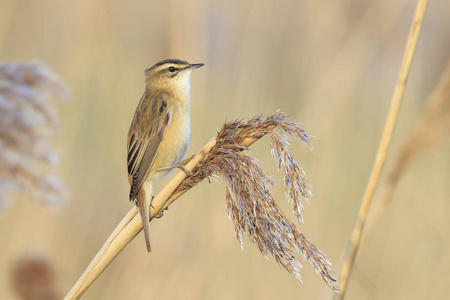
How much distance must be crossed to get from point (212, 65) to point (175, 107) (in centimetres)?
152

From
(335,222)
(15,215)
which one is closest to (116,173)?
(15,215)

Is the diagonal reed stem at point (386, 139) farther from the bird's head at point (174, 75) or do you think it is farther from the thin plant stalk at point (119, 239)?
the bird's head at point (174, 75)

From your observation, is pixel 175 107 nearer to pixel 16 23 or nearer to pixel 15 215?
pixel 15 215

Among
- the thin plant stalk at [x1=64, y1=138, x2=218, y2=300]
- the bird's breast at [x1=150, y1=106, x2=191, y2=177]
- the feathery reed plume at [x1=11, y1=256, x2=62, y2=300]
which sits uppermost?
the thin plant stalk at [x1=64, y1=138, x2=218, y2=300]

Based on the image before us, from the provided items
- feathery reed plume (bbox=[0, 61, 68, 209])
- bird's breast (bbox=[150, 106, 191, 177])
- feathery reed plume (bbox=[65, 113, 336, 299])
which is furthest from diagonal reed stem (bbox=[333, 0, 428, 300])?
feathery reed plume (bbox=[0, 61, 68, 209])

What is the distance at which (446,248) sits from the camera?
137 inches

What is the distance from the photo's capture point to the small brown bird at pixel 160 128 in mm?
2316

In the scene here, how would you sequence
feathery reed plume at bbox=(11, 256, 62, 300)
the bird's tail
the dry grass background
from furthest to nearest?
the dry grass background < feathery reed plume at bbox=(11, 256, 62, 300) < the bird's tail

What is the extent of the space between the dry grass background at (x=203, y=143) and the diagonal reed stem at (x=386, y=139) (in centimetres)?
131

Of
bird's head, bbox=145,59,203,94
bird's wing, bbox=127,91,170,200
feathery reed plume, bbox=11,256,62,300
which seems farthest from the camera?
bird's head, bbox=145,59,203,94

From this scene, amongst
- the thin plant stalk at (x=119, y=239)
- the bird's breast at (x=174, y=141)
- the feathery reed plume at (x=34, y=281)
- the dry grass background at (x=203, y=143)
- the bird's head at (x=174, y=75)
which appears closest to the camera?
the thin plant stalk at (x=119, y=239)

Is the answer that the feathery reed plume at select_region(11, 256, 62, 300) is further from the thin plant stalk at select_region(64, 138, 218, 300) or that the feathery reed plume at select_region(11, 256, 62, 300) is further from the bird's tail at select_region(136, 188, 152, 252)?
the thin plant stalk at select_region(64, 138, 218, 300)

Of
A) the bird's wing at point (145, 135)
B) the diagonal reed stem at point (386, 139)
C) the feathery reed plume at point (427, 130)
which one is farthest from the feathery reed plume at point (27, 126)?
the feathery reed plume at point (427, 130)

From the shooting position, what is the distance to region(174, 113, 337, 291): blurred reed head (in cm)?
149
